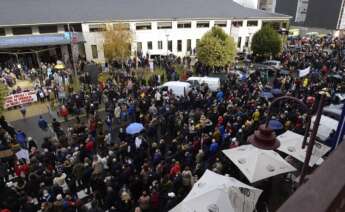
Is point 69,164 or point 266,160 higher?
point 266,160

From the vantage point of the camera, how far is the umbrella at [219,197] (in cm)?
734

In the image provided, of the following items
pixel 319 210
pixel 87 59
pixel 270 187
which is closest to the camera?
pixel 319 210

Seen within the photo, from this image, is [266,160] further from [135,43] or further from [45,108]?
[135,43]

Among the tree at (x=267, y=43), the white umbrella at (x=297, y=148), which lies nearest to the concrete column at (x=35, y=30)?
the tree at (x=267, y=43)

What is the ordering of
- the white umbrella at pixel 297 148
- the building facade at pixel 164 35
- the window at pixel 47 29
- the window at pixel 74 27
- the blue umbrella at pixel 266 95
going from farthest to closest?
the building facade at pixel 164 35 → the window at pixel 74 27 → the window at pixel 47 29 → the blue umbrella at pixel 266 95 → the white umbrella at pixel 297 148

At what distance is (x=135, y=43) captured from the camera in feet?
117

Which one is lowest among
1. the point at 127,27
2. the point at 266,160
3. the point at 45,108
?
the point at 45,108

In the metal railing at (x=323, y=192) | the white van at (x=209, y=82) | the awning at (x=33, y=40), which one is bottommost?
the white van at (x=209, y=82)

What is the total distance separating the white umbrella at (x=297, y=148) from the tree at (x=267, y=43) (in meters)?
25.6

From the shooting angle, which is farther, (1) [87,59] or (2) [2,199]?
(1) [87,59]

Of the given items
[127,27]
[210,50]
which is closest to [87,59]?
[127,27]

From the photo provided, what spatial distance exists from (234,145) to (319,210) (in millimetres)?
10692

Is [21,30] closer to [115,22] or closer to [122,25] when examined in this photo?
[115,22]

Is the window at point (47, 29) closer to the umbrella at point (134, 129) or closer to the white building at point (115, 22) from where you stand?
the white building at point (115, 22)
